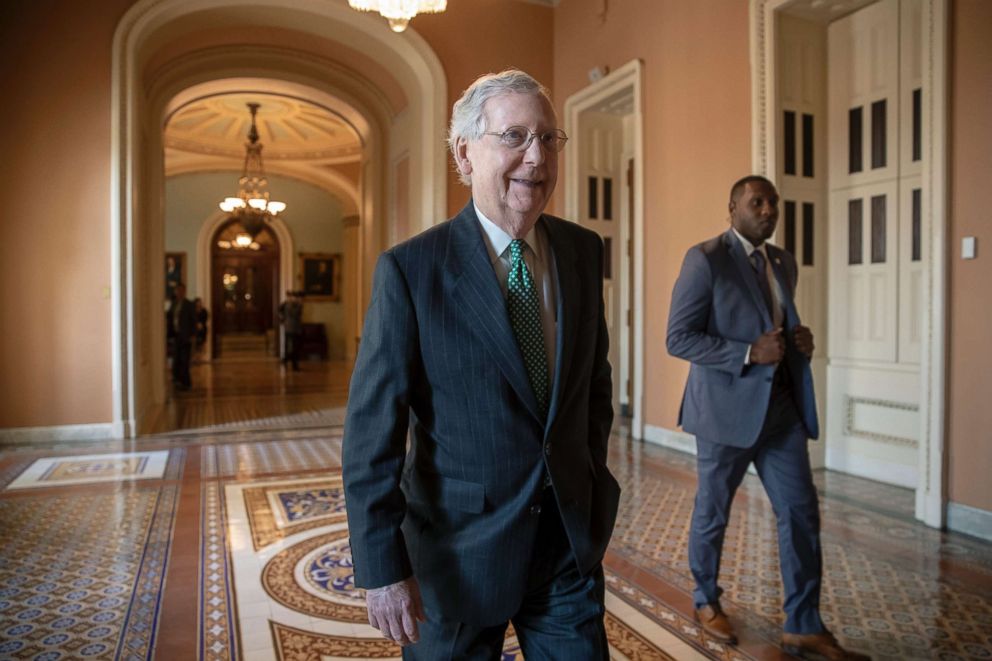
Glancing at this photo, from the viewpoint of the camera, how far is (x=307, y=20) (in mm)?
8281

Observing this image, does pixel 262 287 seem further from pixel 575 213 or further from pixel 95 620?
pixel 95 620

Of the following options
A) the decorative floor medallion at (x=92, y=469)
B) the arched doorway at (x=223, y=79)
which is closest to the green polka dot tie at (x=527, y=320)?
the decorative floor medallion at (x=92, y=469)

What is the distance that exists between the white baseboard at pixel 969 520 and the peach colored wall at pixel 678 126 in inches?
96.7

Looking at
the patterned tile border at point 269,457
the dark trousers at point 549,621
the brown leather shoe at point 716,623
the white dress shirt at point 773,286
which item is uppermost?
the white dress shirt at point 773,286

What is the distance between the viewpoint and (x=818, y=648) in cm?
252

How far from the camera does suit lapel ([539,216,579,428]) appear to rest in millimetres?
1368

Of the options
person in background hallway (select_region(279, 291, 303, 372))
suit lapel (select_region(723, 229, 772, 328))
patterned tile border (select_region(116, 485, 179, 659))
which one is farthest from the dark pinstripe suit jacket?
person in background hallway (select_region(279, 291, 303, 372))

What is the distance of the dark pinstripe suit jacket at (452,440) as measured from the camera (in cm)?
131

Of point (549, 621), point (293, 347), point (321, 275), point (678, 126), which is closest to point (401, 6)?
point (678, 126)

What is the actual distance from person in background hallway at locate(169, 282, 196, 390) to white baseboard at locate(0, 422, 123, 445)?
168 inches

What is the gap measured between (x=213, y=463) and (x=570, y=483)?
514 centimetres

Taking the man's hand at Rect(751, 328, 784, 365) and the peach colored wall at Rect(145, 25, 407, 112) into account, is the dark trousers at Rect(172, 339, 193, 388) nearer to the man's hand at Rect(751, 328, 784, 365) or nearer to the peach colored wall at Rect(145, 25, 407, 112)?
the peach colored wall at Rect(145, 25, 407, 112)

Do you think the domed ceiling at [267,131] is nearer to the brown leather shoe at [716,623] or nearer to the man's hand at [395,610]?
the brown leather shoe at [716,623]

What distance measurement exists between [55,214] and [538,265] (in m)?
6.75
